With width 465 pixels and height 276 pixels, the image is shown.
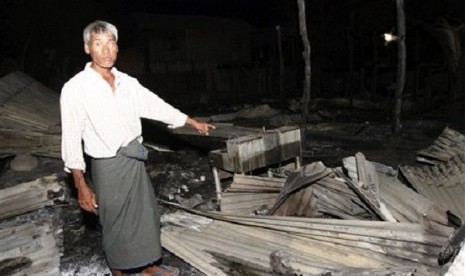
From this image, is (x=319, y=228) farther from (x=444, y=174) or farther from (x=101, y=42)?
(x=444, y=174)

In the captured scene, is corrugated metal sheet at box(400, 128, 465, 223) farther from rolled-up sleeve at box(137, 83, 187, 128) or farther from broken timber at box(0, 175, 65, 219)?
broken timber at box(0, 175, 65, 219)

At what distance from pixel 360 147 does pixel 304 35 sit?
9.94 feet

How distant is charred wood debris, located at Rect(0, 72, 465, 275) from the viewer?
3182mm

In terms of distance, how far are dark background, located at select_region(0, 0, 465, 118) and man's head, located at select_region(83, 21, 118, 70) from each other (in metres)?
11.8

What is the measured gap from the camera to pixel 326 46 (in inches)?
913

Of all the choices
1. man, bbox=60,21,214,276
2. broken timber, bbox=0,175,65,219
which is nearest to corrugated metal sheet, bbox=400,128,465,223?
man, bbox=60,21,214,276

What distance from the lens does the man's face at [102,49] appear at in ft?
9.75

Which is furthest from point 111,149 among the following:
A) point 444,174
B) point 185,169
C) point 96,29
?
point 444,174

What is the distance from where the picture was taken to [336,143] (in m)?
9.72

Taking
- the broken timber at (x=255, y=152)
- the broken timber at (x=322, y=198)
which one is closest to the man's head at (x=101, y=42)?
the broken timber at (x=322, y=198)

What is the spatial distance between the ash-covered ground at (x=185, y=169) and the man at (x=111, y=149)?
2.19 feet

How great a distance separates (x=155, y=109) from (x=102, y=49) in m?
0.75

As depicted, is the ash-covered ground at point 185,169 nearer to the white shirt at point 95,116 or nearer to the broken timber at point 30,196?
the broken timber at point 30,196

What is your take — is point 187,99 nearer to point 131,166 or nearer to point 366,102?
point 366,102
